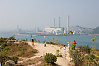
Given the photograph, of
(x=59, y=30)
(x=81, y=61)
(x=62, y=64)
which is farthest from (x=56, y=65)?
(x=59, y=30)

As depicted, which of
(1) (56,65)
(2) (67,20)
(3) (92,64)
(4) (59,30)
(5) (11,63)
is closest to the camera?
(5) (11,63)

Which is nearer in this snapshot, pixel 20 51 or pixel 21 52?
pixel 21 52

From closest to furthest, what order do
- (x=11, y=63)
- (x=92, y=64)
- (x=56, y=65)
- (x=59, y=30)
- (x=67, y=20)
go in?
(x=11, y=63) < (x=92, y=64) < (x=56, y=65) < (x=67, y=20) < (x=59, y=30)

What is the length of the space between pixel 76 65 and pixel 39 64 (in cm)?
291

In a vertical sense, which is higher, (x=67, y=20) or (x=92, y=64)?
(x=67, y=20)

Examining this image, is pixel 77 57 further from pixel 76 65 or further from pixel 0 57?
pixel 0 57

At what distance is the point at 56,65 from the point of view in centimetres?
880

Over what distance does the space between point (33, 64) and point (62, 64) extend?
2377mm

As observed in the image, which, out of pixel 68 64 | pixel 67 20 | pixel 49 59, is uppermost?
pixel 67 20

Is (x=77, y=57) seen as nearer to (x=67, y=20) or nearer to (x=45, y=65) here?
(x=45, y=65)

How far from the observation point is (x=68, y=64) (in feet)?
30.2

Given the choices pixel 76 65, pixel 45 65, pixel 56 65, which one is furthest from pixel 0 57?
pixel 76 65

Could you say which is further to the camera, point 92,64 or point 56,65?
point 56,65

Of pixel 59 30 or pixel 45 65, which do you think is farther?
pixel 59 30
